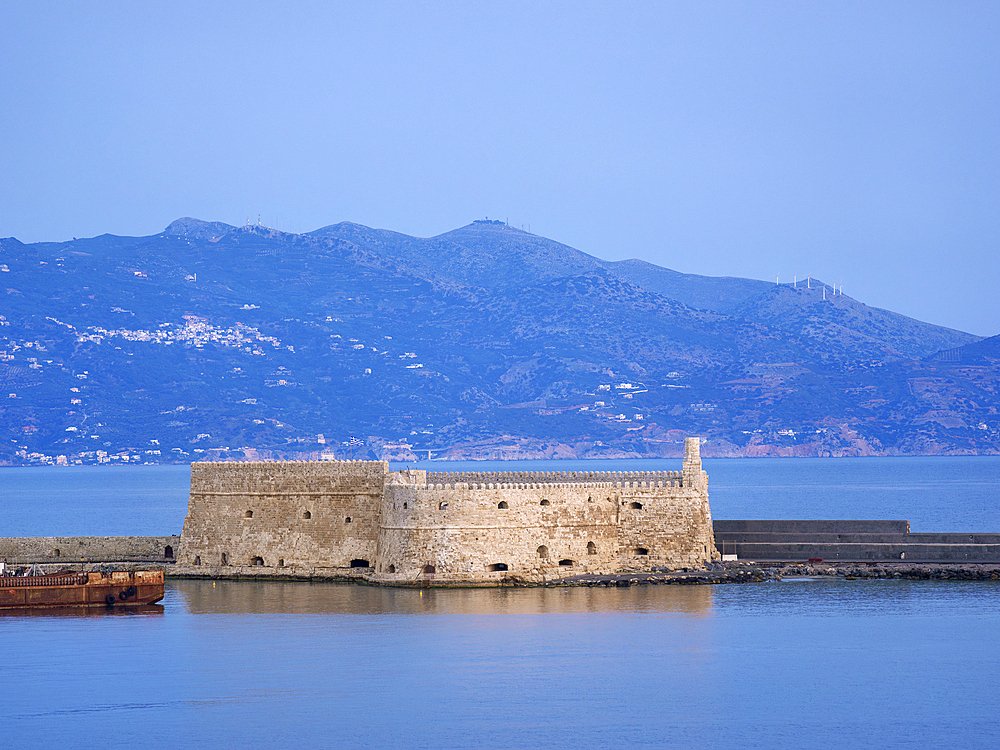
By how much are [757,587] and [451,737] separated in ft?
70.0

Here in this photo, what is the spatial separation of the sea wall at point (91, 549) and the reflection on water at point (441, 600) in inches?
238

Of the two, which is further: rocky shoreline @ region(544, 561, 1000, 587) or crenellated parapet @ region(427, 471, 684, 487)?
crenellated parapet @ region(427, 471, 684, 487)

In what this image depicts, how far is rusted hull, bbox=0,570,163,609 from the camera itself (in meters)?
53.3

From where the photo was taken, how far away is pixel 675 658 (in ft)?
144

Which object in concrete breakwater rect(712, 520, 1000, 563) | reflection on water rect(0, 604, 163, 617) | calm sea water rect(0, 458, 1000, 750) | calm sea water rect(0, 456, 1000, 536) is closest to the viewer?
calm sea water rect(0, 458, 1000, 750)

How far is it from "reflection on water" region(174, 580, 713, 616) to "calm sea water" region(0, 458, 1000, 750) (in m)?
0.13

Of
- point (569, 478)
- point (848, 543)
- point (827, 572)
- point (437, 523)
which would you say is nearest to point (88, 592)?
point (437, 523)

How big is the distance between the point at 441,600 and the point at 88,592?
12.4m

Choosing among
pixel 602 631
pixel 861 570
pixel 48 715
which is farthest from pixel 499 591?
pixel 48 715

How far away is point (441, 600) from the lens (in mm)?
50750

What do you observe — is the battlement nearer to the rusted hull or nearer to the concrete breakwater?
the concrete breakwater

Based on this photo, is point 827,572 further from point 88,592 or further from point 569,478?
point 88,592

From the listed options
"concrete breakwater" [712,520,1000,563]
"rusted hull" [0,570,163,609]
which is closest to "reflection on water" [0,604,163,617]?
"rusted hull" [0,570,163,609]

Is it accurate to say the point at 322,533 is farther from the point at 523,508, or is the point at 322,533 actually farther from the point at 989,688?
the point at 989,688
